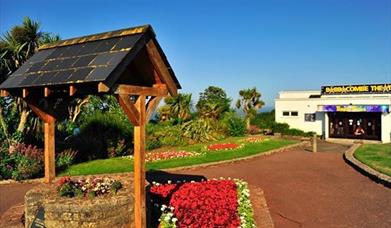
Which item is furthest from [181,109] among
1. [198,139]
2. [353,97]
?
[353,97]

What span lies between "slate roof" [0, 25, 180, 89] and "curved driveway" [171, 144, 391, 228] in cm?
442

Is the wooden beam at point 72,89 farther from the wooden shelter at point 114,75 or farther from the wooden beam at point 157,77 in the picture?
the wooden beam at point 157,77

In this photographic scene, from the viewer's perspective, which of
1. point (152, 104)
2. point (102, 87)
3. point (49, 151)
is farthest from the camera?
point (49, 151)

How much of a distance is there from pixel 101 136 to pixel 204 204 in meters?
11.4

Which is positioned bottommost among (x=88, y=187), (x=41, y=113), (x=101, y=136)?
(x=88, y=187)

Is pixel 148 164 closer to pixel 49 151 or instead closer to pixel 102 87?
pixel 49 151

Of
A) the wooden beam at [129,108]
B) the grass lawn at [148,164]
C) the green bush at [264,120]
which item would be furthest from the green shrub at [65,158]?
the green bush at [264,120]

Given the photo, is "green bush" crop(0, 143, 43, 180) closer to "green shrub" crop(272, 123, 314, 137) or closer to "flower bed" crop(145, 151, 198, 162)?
"flower bed" crop(145, 151, 198, 162)

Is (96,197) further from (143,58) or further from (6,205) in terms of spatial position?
(6,205)

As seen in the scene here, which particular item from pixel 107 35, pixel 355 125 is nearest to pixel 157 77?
pixel 107 35

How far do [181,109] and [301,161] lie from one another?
11096mm

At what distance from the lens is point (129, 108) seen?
20.3 ft

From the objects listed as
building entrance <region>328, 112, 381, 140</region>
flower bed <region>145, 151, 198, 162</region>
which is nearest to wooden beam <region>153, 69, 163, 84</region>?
flower bed <region>145, 151, 198, 162</region>

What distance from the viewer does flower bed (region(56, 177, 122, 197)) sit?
22.6 feet
